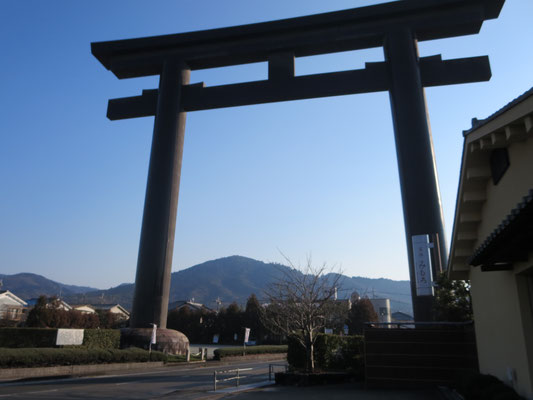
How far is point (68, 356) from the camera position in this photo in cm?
2014

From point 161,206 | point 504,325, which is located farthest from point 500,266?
point 161,206

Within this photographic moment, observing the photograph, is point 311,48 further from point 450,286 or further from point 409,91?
point 450,286

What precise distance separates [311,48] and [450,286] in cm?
1759

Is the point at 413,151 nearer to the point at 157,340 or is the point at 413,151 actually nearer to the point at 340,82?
the point at 340,82

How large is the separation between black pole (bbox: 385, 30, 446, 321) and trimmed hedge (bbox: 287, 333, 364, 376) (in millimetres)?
4840

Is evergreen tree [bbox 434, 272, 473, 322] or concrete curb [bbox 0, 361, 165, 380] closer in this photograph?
evergreen tree [bbox 434, 272, 473, 322]

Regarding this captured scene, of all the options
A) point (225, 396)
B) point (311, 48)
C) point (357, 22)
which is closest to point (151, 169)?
point (311, 48)

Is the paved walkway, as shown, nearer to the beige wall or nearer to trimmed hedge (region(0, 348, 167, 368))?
the beige wall

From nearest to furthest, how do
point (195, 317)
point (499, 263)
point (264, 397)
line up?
point (499, 263)
point (264, 397)
point (195, 317)

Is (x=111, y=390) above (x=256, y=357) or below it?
above

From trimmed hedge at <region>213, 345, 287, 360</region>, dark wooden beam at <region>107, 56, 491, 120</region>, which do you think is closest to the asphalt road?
trimmed hedge at <region>213, 345, 287, 360</region>

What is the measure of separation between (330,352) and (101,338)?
14.3 meters

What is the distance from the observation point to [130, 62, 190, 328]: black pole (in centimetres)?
2581

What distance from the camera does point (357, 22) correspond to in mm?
25812
